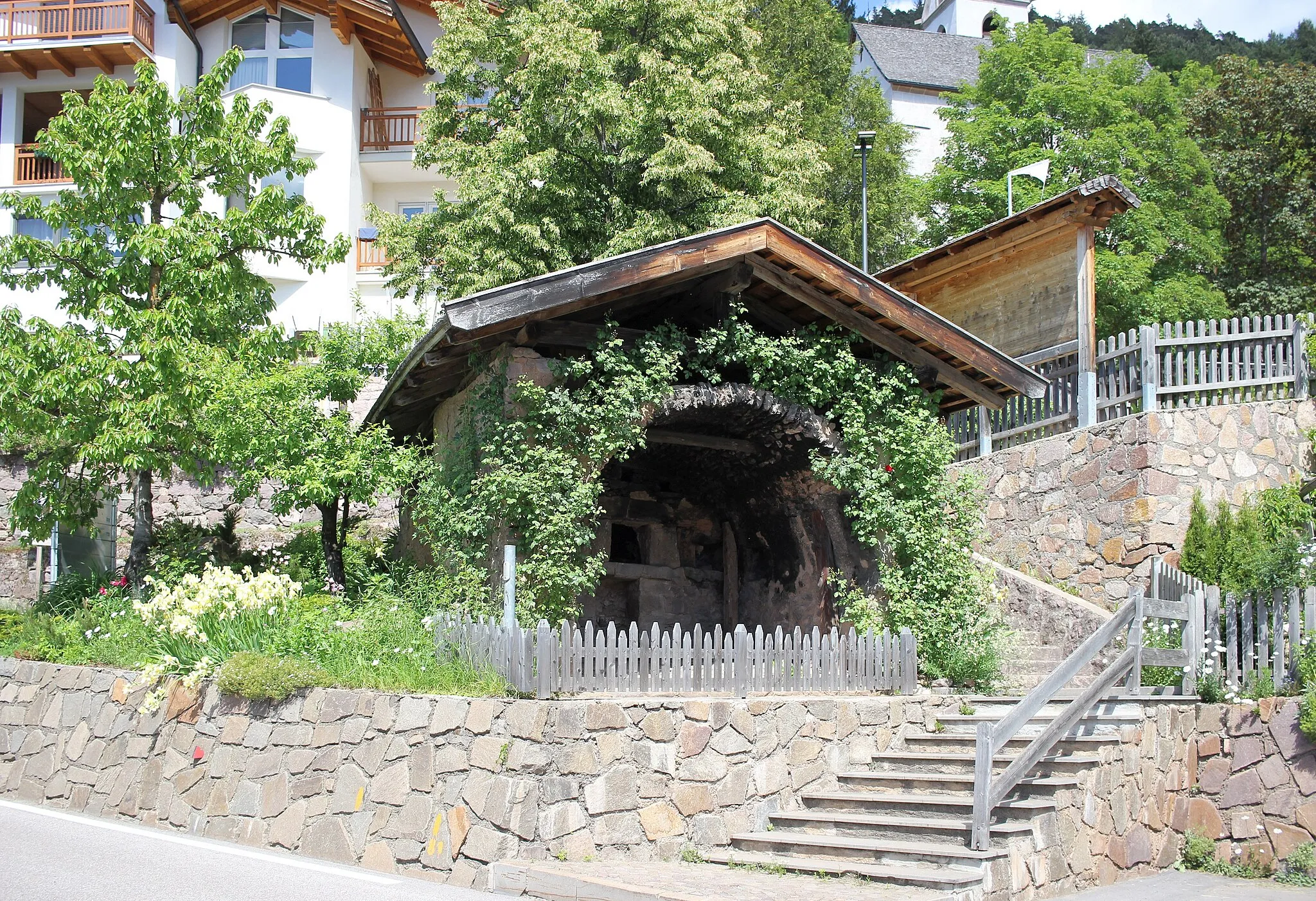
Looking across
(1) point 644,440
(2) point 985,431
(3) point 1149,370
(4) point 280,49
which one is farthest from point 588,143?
(4) point 280,49

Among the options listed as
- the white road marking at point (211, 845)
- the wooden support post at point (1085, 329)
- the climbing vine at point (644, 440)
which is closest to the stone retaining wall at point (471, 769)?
the white road marking at point (211, 845)

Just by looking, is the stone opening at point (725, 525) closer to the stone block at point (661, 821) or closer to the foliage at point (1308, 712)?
the stone block at point (661, 821)

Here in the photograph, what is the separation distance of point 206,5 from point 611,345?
22814 millimetres

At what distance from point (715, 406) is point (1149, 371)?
19.7ft

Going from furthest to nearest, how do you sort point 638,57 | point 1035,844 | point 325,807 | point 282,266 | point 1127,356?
point 282,266, point 638,57, point 1127,356, point 325,807, point 1035,844

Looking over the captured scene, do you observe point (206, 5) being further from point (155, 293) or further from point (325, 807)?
point (325, 807)

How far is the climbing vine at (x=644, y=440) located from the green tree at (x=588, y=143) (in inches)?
317

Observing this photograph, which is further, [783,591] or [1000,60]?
[1000,60]

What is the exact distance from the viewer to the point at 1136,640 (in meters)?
9.99

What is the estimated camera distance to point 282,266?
89.3ft

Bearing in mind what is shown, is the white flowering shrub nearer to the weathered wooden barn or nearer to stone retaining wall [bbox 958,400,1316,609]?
the weathered wooden barn

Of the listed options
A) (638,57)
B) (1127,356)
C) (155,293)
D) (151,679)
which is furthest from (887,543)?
(638,57)

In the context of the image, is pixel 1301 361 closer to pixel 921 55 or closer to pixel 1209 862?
pixel 1209 862

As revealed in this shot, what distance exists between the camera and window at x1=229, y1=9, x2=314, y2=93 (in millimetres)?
28625
